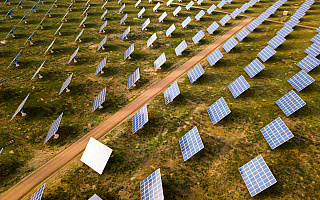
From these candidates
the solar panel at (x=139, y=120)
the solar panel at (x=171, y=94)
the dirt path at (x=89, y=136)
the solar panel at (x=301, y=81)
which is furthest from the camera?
the solar panel at (x=171, y=94)

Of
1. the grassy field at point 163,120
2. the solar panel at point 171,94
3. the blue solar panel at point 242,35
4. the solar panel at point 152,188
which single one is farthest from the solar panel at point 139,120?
the blue solar panel at point 242,35

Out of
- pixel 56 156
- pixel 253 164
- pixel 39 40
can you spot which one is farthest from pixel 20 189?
pixel 39 40

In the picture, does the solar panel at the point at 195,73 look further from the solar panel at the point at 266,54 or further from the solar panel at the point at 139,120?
the solar panel at the point at 266,54

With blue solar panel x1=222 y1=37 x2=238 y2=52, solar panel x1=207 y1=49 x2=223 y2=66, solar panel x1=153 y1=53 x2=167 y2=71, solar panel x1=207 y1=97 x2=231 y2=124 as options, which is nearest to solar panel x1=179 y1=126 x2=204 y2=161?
solar panel x1=207 y1=97 x2=231 y2=124

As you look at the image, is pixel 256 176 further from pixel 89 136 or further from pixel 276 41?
pixel 276 41

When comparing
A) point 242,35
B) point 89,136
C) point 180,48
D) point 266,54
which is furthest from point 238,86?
point 89,136

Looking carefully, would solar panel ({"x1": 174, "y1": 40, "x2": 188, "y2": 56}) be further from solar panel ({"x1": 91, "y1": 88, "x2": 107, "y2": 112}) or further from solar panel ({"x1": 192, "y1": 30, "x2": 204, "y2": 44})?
solar panel ({"x1": 91, "y1": 88, "x2": 107, "y2": 112})

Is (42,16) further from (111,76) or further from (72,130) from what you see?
(72,130)
